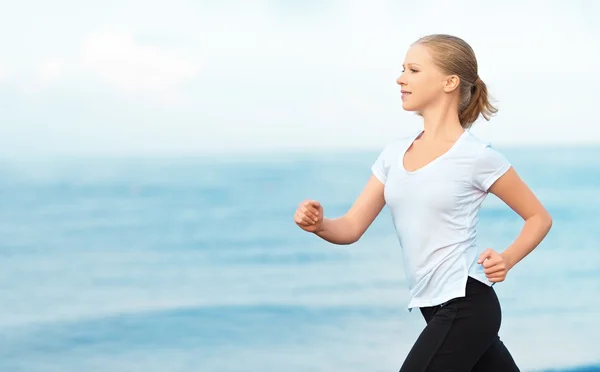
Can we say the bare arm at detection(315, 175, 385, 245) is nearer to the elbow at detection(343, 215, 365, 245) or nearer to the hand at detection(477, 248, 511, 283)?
the elbow at detection(343, 215, 365, 245)

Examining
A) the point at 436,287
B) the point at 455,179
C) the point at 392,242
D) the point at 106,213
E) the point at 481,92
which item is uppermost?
the point at 106,213

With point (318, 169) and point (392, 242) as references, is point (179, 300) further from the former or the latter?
point (318, 169)

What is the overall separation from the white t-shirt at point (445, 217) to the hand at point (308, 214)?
0.19 meters

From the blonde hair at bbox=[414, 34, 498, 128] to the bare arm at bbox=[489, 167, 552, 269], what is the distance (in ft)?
0.69

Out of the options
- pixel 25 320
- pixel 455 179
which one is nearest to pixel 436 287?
pixel 455 179

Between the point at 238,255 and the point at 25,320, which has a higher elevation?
the point at 238,255

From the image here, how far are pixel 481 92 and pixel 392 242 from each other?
7.59 metres

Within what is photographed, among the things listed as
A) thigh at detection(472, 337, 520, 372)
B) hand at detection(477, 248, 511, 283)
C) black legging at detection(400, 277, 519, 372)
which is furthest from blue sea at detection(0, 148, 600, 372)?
hand at detection(477, 248, 511, 283)

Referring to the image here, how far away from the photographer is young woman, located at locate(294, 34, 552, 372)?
7.35 feet

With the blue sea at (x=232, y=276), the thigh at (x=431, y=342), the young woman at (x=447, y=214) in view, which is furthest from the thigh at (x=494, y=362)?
the blue sea at (x=232, y=276)

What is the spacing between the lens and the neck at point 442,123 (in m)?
2.40

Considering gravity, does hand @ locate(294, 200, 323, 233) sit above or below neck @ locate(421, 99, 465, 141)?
below

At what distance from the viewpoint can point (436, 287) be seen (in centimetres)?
228

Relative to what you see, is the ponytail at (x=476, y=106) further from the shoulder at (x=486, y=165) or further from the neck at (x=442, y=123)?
the shoulder at (x=486, y=165)
